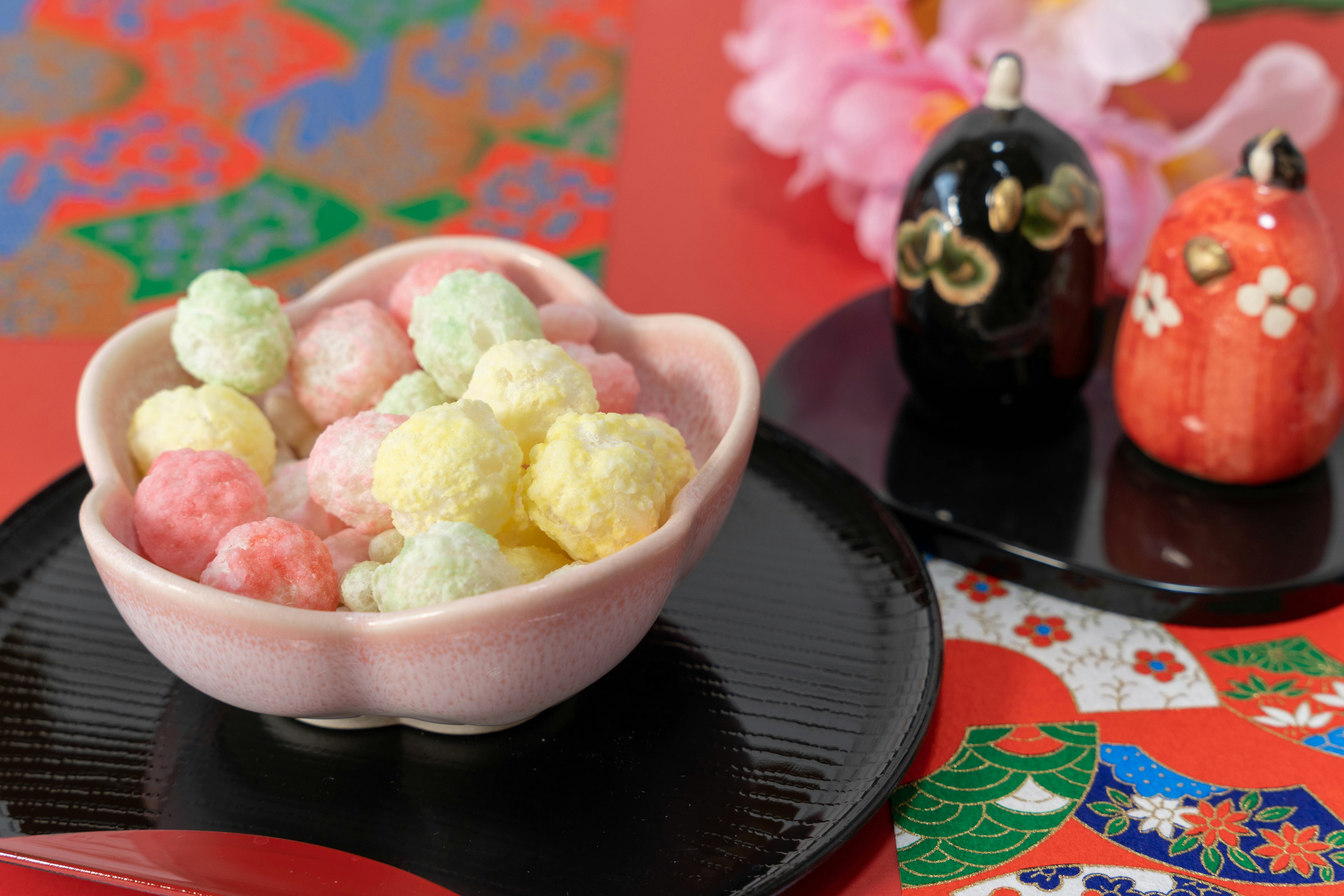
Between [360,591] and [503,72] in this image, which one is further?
[503,72]

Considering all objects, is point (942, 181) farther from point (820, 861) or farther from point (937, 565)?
point (820, 861)

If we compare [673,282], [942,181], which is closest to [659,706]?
[942,181]

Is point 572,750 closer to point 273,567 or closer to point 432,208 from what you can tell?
point 273,567

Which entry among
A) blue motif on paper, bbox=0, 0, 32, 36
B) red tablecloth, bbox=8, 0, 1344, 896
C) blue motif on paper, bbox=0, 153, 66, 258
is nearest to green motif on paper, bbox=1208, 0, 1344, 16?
red tablecloth, bbox=8, 0, 1344, 896

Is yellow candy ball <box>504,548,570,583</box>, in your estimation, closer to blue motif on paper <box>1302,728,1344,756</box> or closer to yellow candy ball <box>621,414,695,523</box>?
yellow candy ball <box>621,414,695,523</box>

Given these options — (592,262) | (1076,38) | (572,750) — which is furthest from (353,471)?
(1076,38)

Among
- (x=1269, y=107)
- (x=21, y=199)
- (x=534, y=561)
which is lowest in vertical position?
(x=21, y=199)

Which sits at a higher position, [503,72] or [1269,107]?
[1269,107]
